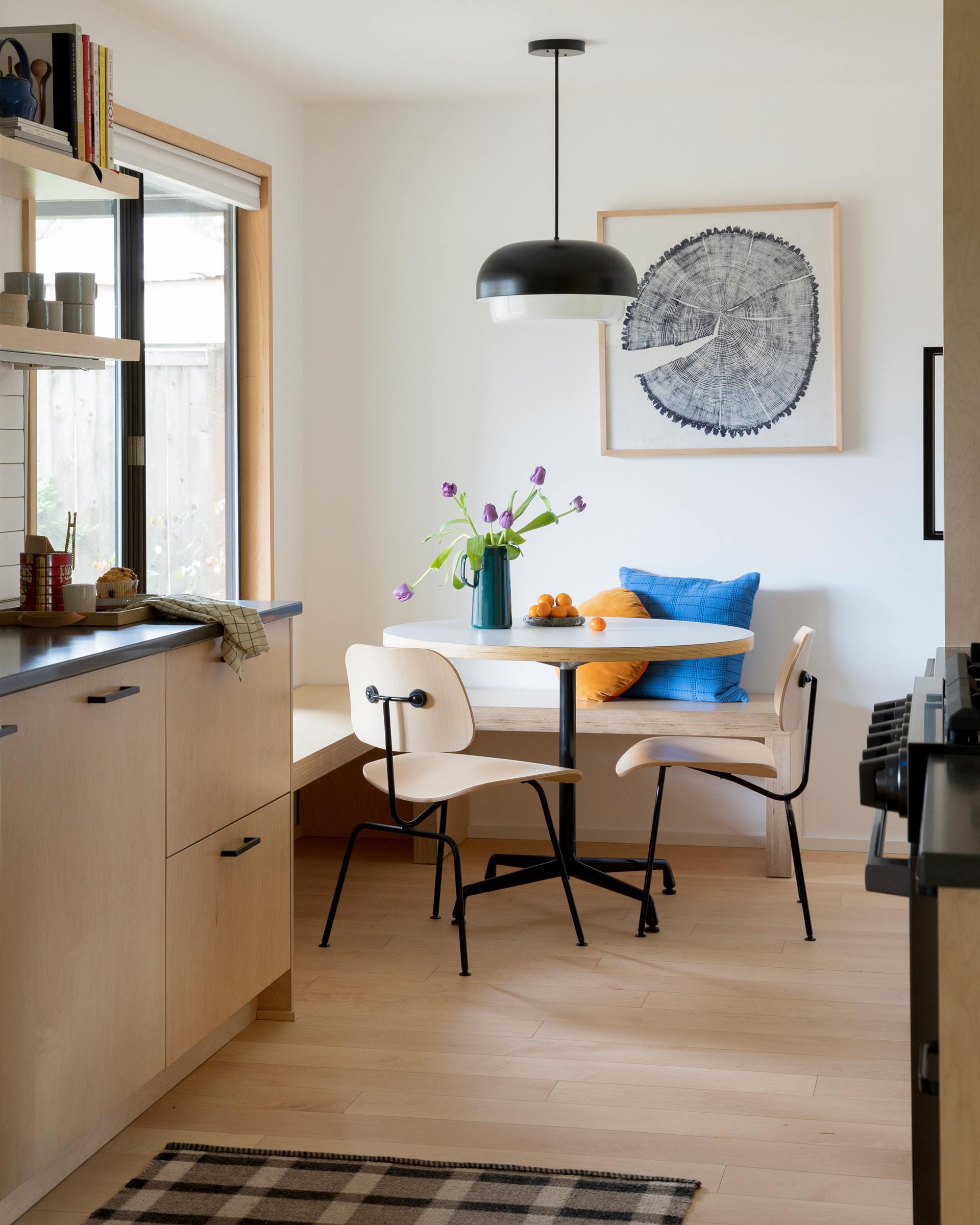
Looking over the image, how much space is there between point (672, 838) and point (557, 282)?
81.1 inches

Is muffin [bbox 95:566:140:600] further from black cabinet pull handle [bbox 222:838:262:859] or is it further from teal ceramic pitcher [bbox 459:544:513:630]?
teal ceramic pitcher [bbox 459:544:513:630]

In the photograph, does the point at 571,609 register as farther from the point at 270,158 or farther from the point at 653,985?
the point at 270,158

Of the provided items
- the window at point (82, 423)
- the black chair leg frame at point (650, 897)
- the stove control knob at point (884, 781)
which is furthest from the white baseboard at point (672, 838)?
the stove control knob at point (884, 781)

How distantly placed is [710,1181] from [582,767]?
2.51 meters

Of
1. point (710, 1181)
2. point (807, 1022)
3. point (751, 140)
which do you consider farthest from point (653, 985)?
point (751, 140)

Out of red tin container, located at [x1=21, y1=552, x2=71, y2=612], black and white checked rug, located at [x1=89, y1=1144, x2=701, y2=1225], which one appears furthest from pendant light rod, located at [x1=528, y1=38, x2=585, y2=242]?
black and white checked rug, located at [x1=89, y1=1144, x2=701, y2=1225]

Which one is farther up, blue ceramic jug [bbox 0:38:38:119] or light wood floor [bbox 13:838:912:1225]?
blue ceramic jug [bbox 0:38:38:119]

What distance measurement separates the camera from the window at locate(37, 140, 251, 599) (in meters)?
3.47

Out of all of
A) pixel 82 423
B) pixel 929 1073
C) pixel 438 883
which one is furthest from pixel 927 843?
pixel 82 423

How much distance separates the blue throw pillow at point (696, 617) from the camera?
440cm

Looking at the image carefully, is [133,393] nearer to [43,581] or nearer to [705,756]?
[43,581]

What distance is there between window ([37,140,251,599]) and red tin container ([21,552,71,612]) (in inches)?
24.2

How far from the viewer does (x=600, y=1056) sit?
284 centimetres

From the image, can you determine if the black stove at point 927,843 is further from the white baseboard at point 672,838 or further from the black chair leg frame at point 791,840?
the white baseboard at point 672,838
